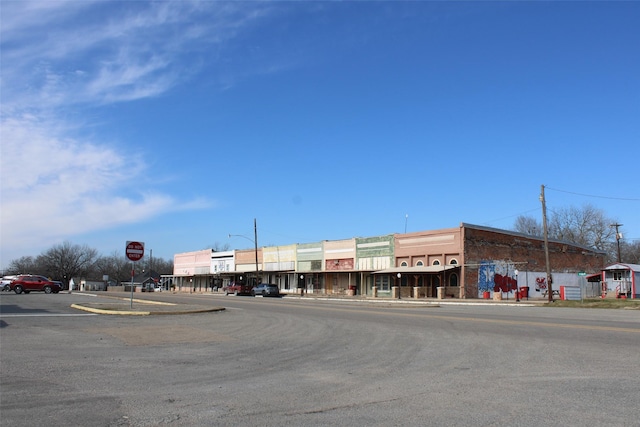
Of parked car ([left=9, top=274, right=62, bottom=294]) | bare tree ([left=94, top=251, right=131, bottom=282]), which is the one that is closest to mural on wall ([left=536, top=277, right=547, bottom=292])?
parked car ([left=9, top=274, right=62, bottom=294])

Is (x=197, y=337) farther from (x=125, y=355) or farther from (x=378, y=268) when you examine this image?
(x=378, y=268)

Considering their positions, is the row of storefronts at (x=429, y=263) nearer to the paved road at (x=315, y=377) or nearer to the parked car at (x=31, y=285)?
the parked car at (x=31, y=285)

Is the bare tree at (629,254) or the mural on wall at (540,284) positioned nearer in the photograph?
the mural on wall at (540,284)

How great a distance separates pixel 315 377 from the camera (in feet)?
28.5

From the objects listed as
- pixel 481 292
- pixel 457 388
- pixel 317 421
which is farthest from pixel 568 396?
pixel 481 292

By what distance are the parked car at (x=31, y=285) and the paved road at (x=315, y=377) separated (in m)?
39.5

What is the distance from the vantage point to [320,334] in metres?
15.0

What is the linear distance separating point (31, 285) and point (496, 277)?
44304 millimetres

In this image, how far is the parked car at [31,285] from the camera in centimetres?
4984

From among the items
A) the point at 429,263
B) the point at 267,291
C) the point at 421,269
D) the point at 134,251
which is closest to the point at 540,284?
the point at 429,263

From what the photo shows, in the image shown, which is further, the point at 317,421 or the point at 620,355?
the point at 620,355

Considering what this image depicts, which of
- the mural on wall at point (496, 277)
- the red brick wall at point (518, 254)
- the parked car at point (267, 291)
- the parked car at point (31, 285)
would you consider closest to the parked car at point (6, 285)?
the parked car at point (31, 285)

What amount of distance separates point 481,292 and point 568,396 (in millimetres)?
44206

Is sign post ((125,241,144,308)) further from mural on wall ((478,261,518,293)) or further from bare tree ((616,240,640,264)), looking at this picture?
bare tree ((616,240,640,264))
